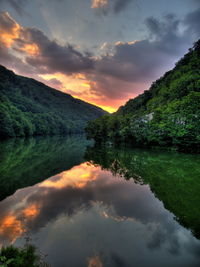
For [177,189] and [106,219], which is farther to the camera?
[177,189]

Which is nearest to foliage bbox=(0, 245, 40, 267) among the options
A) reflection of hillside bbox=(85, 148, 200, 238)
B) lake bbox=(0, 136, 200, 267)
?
lake bbox=(0, 136, 200, 267)

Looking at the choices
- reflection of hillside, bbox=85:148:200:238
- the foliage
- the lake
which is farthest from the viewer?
reflection of hillside, bbox=85:148:200:238

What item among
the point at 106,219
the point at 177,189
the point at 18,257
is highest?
the point at 177,189

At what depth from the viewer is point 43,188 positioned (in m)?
11.9

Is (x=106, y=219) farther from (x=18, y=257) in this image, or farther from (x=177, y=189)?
(x=177, y=189)

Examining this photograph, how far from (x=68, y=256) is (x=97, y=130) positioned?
54257mm

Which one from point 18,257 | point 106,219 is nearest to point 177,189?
point 106,219

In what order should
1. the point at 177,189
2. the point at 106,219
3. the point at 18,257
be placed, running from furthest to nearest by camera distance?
the point at 177,189 < the point at 106,219 < the point at 18,257

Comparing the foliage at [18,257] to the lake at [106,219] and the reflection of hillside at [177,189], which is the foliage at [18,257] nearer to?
the lake at [106,219]

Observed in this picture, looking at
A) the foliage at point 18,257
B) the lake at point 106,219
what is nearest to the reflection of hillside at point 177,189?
the lake at point 106,219

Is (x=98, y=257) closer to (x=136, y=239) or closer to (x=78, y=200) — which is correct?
(x=136, y=239)

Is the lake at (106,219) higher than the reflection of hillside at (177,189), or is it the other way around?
the reflection of hillside at (177,189)

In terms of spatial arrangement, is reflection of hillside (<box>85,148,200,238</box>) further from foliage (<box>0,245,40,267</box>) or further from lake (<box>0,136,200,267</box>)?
foliage (<box>0,245,40,267</box>)

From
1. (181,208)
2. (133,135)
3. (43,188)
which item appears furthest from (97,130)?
(181,208)
